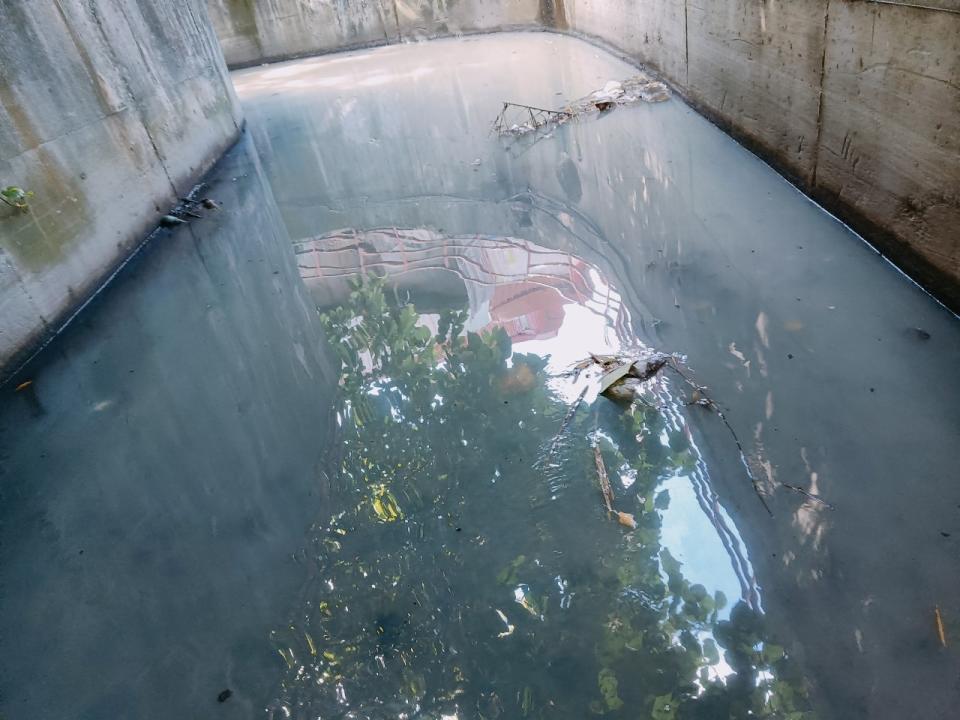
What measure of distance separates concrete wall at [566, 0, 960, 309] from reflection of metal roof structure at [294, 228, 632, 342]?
1.12 m

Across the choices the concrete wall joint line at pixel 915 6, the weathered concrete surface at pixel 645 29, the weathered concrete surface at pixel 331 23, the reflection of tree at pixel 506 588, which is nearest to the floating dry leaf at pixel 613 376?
the reflection of tree at pixel 506 588

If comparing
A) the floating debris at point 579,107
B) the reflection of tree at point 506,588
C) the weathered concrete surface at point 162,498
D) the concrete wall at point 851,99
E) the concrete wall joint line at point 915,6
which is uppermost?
the concrete wall joint line at point 915,6

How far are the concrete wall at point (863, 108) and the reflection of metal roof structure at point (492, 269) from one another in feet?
3.69

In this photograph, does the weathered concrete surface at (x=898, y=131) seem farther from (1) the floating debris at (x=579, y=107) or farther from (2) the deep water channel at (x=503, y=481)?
(1) the floating debris at (x=579, y=107)

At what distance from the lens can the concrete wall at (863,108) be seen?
93.1 inches

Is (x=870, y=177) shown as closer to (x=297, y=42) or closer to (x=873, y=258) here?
(x=873, y=258)

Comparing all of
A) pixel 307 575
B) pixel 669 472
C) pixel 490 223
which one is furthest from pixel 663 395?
pixel 490 223

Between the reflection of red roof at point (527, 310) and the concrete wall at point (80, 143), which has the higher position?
the concrete wall at point (80, 143)

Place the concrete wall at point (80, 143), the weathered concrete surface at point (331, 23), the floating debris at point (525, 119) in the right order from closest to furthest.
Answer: the concrete wall at point (80, 143) → the floating debris at point (525, 119) → the weathered concrete surface at point (331, 23)

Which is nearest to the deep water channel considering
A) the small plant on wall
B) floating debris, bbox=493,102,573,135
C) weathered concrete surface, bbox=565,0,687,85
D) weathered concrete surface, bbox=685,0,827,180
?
weathered concrete surface, bbox=685,0,827,180

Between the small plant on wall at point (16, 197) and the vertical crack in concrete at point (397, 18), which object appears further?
the vertical crack in concrete at point (397, 18)

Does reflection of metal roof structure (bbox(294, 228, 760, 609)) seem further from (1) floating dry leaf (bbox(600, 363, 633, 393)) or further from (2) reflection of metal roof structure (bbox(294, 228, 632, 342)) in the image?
(1) floating dry leaf (bbox(600, 363, 633, 393))

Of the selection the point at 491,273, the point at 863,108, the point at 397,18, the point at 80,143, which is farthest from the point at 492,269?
the point at 397,18

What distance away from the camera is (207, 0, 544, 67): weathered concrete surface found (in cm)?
1173
